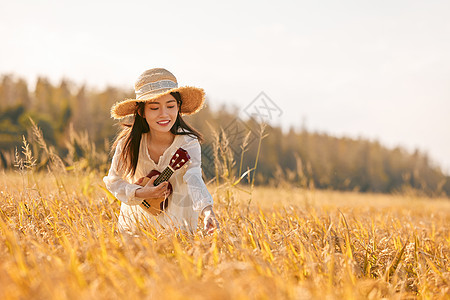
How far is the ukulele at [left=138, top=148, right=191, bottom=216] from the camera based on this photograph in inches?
117

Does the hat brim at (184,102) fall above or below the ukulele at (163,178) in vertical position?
above

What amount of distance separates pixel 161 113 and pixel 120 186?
0.60 meters

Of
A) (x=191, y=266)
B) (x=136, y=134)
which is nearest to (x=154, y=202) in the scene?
(x=136, y=134)

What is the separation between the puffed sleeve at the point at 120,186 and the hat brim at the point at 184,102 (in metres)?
0.24

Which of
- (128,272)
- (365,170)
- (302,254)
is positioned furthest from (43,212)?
(365,170)

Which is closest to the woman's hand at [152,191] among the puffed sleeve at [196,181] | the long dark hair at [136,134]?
the puffed sleeve at [196,181]

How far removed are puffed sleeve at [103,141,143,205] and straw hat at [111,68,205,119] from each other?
0.28m

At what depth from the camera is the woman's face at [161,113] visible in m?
2.99

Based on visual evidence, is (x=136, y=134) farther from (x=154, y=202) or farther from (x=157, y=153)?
(x=154, y=202)

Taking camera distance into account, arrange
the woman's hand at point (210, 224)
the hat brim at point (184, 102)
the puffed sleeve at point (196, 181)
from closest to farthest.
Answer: the woman's hand at point (210, 224) < the puffed sleeve at point (196, 181) < the hat brim at point (184, 102)

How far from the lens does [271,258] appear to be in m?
2.01

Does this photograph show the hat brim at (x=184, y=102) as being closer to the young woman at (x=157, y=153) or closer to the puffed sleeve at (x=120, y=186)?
the young woman at (x=157, y=153)

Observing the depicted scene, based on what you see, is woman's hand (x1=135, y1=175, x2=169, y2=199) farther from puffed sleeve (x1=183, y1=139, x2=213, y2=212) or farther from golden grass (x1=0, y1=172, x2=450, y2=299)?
golden grass (x1=0, y1=172, x2=450, y2=299)

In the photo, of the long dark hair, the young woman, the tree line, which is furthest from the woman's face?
the tree line
